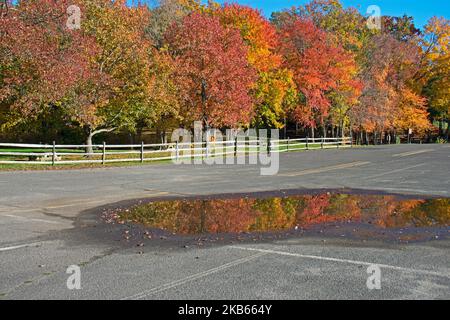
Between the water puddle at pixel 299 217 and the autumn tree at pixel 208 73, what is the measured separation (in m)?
21.2

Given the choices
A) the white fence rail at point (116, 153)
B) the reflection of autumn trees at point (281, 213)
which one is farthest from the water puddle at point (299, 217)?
the white fence rail at point (116, 153)

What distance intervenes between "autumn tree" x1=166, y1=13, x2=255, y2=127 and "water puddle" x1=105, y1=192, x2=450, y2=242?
834 inches

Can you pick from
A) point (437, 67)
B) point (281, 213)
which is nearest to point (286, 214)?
point (281, 213)

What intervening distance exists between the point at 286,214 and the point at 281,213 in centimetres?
16

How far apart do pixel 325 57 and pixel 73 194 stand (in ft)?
124

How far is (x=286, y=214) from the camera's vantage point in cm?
A: 1140

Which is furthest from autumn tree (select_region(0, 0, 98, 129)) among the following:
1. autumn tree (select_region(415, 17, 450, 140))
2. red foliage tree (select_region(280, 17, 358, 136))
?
autumn tree (select_region(415, 17, 450, 140))

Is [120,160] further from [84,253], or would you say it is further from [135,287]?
[135,287]

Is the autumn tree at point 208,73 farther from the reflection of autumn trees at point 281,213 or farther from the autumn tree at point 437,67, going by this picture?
the autumn tree at point 437,67

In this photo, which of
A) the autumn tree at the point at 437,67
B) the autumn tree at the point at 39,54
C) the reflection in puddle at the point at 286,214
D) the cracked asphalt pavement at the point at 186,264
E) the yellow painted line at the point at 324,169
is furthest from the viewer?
the autumn tree at the point at 437,67

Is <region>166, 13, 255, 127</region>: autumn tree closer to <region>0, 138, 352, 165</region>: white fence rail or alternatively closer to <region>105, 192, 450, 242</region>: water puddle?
<region>0, 138, 352, 165</region>: white fence rail

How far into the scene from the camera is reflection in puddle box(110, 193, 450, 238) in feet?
32.4

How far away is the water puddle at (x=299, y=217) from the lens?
933cm

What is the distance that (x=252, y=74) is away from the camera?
36375 mm
